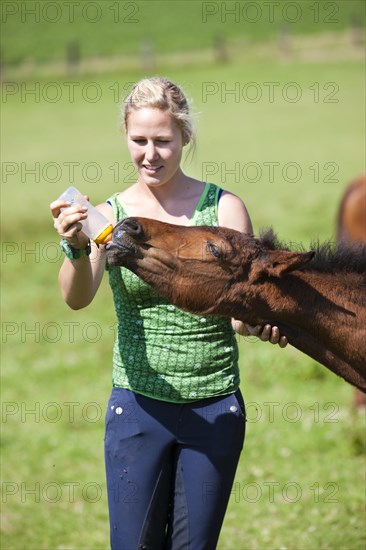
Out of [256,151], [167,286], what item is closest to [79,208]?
[167,286]

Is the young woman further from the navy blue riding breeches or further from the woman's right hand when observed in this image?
the woman's right hand

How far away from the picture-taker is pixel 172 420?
3584 mm

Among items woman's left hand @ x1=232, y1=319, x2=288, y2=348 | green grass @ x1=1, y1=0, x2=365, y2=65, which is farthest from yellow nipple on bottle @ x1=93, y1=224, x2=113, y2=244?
green grass @ x1=1, y1=0, x2=365, y2=65

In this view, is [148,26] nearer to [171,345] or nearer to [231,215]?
[231,215]

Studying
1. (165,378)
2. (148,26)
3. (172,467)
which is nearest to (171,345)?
(165,378)

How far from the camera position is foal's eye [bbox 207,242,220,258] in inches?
135

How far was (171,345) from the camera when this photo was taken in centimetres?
361

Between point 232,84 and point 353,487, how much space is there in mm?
26491

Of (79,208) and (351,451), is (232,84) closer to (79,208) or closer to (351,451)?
(351,451)

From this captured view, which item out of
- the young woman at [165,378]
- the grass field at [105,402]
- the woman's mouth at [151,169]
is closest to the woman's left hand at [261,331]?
the young woman at [165,378]

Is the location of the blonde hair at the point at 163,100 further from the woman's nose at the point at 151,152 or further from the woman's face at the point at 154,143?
the woman's nose at the point at 151,152

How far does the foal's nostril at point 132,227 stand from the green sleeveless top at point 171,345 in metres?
0.28

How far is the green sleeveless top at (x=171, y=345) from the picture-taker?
360cm

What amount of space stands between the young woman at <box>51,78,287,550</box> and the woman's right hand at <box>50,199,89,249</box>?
0.36ft
